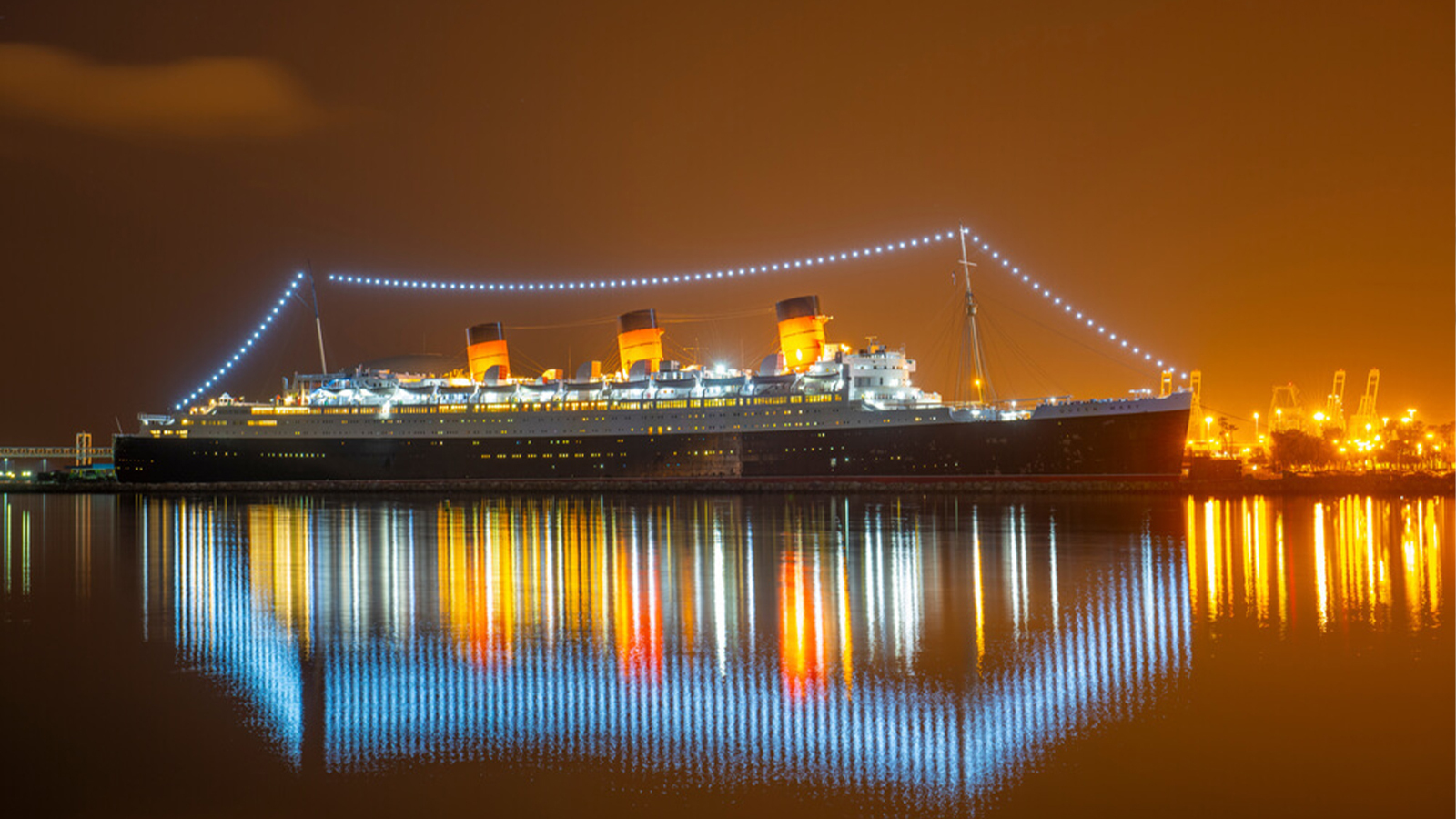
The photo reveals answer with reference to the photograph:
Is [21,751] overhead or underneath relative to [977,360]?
underneath

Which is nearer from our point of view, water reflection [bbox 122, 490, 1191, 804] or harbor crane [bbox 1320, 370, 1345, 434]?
water reflection [bbox 122, 490, 1191, 804]

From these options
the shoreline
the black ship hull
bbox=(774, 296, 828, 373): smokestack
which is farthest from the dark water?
bbox=(774, 296, 828, 373): smokestack

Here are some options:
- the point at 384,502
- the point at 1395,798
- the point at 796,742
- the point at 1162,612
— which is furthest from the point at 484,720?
the point at 384,502

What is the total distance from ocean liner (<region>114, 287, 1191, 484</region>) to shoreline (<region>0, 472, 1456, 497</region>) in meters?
0.62

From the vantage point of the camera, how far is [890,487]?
4306 centimetres

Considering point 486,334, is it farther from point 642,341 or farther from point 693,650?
point 693,650

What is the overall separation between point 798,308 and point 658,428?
7.87m

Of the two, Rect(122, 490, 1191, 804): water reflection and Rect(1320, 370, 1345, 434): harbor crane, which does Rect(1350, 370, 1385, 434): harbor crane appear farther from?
Rect(122, 490, 1191, 804): water reflection

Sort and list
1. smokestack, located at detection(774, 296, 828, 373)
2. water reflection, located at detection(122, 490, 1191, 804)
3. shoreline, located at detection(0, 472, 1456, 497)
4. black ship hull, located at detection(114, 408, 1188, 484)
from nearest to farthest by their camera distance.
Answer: water reflection, located at detection(122, 490, 1191, 804) < shoreline, located at detection(0, 472, 1456, 497) < black ship hull, located at detection(114, 408, 1188, 484) < smokestack, located at detection(774, 296, 828, 373)

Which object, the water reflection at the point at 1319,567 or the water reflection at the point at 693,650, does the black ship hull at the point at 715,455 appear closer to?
the water reflection at the point at 1319,567

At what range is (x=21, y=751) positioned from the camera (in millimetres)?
7637

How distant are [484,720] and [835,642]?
3744 millimetres

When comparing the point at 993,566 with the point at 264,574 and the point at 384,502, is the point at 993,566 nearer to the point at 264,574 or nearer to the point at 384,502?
the point at 264,574

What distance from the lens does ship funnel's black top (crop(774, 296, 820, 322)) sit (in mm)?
47000
